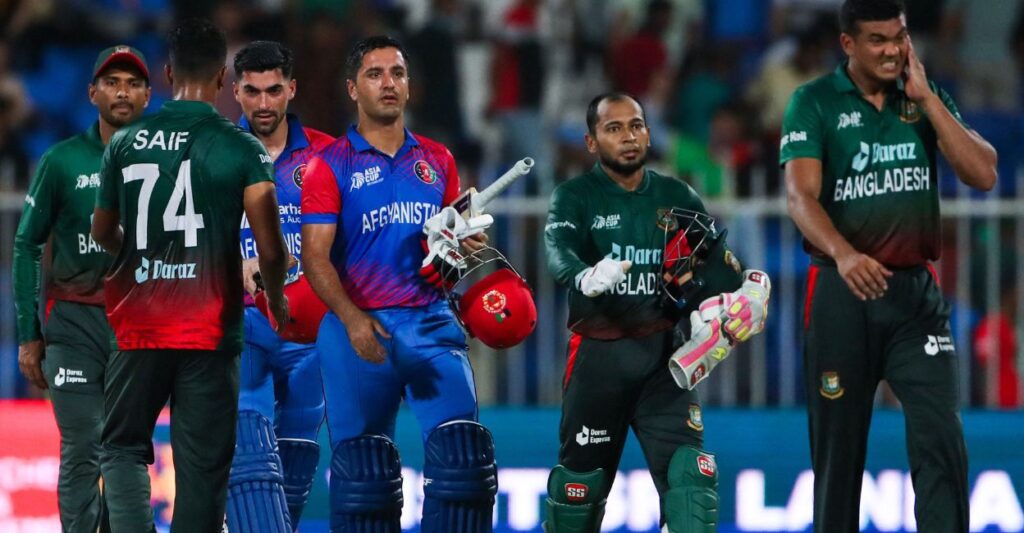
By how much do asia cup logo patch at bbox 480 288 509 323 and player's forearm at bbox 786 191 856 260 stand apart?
4.21ft

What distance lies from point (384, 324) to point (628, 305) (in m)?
1.08

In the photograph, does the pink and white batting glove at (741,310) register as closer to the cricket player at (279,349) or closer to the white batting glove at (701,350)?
the white batting glove at (701,350)

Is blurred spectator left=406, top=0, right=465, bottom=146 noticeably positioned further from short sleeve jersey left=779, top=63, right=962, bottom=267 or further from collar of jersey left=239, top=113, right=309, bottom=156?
short sleeve jersey left=779, top=63, right=962, bottom=267

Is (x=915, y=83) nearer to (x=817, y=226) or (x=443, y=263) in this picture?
(x=817, y=226)

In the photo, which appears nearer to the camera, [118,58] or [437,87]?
[118,58]

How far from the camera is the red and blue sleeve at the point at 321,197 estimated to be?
23.5 ft

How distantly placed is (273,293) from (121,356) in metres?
0.62

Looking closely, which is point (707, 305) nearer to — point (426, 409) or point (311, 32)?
point (426, 409)

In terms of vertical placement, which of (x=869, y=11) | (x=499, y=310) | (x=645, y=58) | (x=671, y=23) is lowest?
(x=499, y=310)

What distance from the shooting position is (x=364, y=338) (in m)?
6.94

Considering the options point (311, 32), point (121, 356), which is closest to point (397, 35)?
point (311, 32)

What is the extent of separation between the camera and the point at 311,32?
44.5ft

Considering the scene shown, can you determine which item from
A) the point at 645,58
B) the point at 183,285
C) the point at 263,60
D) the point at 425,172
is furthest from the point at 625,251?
the point at 645,58

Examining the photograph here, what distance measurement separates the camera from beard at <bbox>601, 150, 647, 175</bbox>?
299 inches
